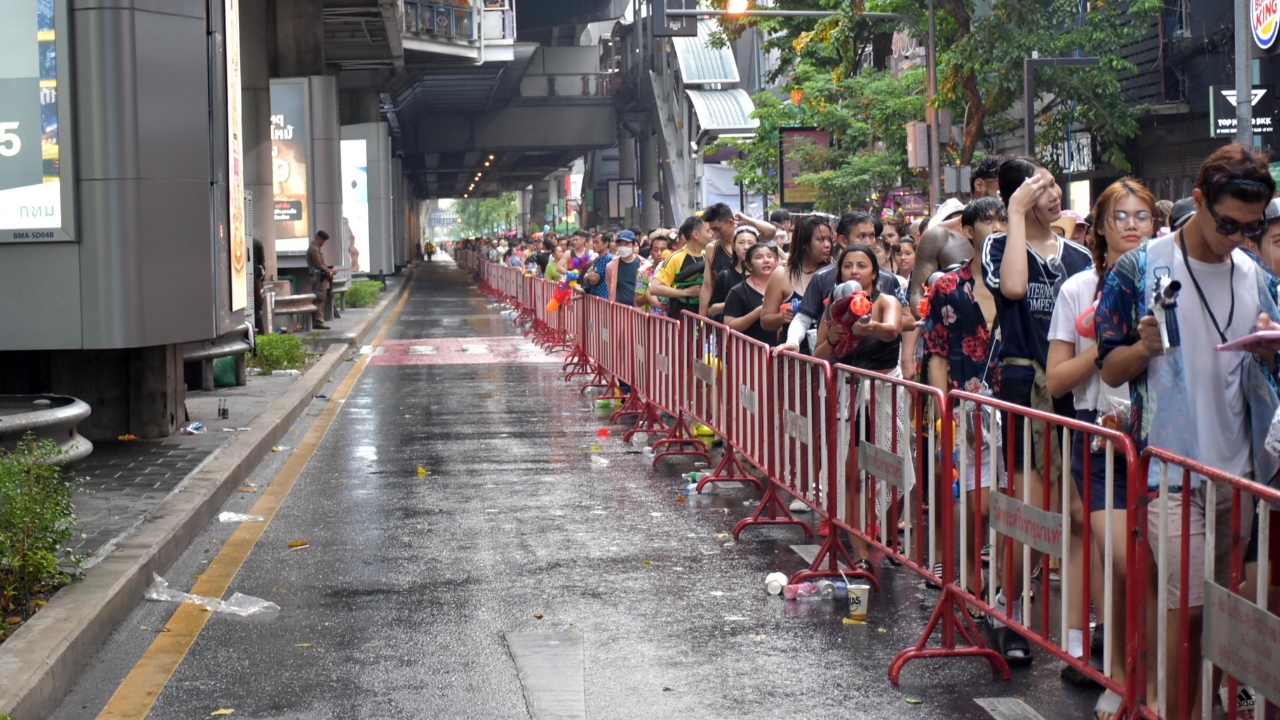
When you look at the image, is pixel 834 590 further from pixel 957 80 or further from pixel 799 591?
pixel 957 80

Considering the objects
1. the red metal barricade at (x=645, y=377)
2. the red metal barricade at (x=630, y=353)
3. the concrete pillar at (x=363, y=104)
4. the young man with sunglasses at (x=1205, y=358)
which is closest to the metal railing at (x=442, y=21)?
the concrete pillar at (x=363, y=104)

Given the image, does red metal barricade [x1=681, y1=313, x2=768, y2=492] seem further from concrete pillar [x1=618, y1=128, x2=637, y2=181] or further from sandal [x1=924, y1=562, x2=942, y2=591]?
concrete pillar [x1=618, y1=128, x2=637, y2=181]

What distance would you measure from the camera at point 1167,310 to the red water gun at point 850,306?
3.30 metres

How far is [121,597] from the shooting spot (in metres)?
7.05

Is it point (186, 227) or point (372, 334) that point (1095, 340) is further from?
point (372, 334)

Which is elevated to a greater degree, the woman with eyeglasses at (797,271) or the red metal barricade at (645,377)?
the woman with eyeglasses at (797,271)

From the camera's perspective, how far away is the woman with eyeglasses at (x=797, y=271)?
9781 millimetres

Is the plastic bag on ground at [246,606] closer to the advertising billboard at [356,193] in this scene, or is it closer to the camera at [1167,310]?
the camera at [1167,310]

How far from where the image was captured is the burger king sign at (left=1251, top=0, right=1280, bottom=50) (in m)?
24.2

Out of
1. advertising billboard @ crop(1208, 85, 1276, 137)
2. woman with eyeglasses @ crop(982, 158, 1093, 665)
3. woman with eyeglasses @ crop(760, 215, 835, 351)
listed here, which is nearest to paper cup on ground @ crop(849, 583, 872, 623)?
woman with eyeglasses @ crop(982, 158, 1093, 665)

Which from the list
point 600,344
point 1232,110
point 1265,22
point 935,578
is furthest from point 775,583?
point 1265,22

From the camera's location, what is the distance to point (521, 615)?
23.4ft

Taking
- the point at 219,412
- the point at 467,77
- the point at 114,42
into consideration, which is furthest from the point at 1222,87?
the point at 467,77

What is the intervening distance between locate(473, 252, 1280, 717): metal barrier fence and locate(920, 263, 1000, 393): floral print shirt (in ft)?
0.50
